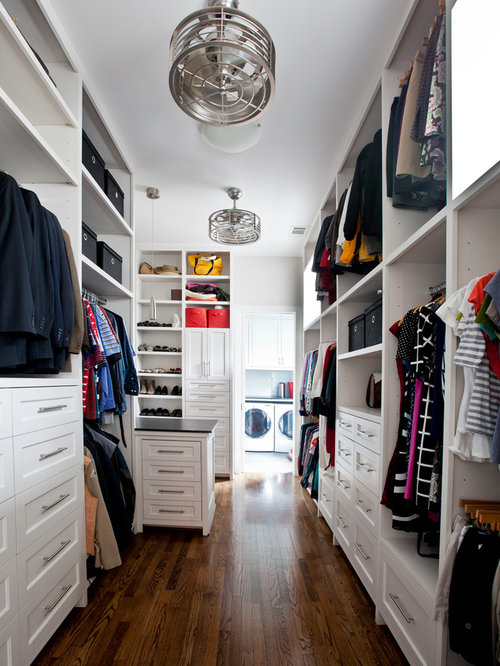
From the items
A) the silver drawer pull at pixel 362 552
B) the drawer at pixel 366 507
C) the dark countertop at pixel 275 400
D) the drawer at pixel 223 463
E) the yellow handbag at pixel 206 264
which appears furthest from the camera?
the dark countertop at pixel 275 400

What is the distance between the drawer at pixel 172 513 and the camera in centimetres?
254

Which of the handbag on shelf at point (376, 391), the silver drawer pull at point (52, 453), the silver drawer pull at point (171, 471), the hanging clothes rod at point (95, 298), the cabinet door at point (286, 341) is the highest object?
the hanging clothes rod at point (95, 298)

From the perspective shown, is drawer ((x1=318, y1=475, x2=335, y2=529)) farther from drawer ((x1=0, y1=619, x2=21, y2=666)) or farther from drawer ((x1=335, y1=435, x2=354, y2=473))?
drawer ((x1=0, y1=619, x2=21, y2=666))

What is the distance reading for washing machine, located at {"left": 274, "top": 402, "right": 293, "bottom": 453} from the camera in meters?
4.99

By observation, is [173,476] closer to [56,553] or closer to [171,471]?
[171,471]

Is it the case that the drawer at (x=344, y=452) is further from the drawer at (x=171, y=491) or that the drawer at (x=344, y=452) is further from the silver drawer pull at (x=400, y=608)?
the drawer at (x=171, y=491)

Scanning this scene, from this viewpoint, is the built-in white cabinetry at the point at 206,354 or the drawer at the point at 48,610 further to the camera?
the built-in white cabinetry at the point at 206,354

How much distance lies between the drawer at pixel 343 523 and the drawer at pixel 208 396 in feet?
6.05

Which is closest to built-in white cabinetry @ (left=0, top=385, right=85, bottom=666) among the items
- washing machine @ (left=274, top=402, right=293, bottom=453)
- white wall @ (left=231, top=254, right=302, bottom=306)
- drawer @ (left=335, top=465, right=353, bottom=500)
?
drawer @ (left=335, top=465, right=353, bottom=500)

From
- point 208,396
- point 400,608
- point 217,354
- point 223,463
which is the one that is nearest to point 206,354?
point 217,354

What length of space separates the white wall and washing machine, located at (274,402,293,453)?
151 cm

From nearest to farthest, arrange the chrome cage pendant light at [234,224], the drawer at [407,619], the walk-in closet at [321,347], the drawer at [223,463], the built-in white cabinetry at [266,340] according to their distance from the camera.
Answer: the walk-in closet at [321,347] → the drawer at [407,619] → the chrome cage pendant light at [234,224] → the drawer at [223,463] → the built-in white cabinetry at [266,340]

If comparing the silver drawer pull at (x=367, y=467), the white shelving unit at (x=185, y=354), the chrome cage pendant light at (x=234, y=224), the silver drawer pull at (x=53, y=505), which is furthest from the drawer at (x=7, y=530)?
the white shelving unit at (x=185, y=354)

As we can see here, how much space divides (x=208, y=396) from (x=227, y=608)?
2.38 metres
